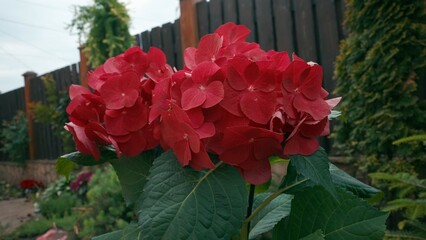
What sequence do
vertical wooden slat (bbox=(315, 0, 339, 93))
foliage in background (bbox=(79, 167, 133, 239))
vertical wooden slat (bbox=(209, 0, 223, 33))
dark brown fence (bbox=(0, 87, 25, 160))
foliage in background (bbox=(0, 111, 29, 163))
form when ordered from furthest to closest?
dark brown fence (bbox=(0, 87, 25, 160)) < foliage in background (bbox=(0, 111, 29, 163)) < vertical wooden slat (bbox=(209, 0, 223, 33)) < vertical wooden slat (bbox=(315, 0, 339, 93)) < foliage in background (bbox=(79, 167, 133, 239))

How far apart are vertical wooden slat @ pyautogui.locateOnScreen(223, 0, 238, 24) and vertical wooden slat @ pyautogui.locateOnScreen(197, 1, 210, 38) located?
26 cm

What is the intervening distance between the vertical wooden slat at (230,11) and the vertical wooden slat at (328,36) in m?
0.92

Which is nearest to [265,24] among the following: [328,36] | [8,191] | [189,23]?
[328,36]

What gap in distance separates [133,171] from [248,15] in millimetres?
3176

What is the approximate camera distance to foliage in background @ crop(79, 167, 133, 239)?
8.57 ft

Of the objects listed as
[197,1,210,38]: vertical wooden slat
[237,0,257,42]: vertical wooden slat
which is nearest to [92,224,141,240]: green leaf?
[237,0,257,42]: vertical wooden slat

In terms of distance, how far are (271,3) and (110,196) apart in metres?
2.05

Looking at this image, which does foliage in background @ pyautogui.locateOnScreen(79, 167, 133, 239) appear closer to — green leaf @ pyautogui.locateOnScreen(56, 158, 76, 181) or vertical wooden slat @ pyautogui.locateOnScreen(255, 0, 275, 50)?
vertical wooden slat @ pyautogui.locateOnScreen(255, 0, 275, 50)

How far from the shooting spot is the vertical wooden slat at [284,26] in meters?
3.22

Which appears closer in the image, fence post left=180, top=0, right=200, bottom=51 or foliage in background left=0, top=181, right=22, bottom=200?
fence post left=180, top=0, right=200, bottom=51

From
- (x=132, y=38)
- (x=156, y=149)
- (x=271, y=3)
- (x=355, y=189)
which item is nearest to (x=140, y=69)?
(x=156, y=149)

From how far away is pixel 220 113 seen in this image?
51 cm

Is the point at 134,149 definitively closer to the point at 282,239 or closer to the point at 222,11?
the point at 282,239

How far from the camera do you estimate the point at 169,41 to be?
4.66 metres
